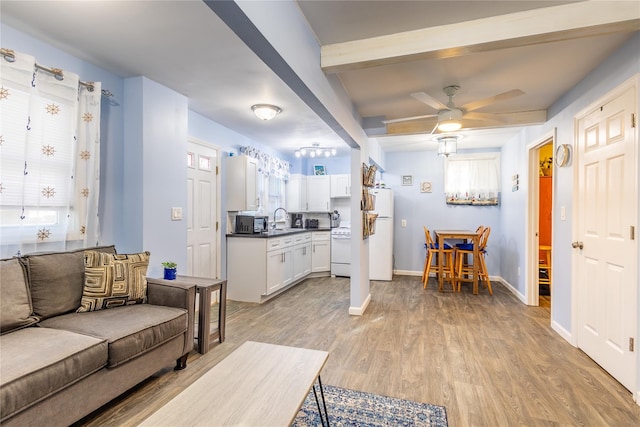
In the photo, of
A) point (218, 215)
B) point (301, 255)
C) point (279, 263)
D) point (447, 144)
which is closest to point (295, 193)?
point (301, 255)

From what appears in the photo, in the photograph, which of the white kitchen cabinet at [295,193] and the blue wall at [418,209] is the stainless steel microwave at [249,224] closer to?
the white kitchen cabinet at [295,193]

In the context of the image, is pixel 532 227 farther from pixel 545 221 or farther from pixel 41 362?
pixel 41 362

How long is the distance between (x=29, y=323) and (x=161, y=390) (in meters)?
0.87

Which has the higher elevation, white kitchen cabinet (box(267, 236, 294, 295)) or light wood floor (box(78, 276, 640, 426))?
white kitchen cabinet (box(267, 236, 294, 295))

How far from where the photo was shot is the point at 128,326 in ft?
6.31

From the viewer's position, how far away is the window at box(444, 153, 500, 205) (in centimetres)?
558

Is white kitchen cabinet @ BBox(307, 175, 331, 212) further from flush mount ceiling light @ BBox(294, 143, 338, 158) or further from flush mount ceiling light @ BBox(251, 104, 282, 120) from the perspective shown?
flush mount ceiling light @ BBox(251, 104, 282, 120)

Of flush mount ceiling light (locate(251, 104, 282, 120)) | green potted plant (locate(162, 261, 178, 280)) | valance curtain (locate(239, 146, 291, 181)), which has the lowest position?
green potted plant (locate(162, 261, 178, 280))

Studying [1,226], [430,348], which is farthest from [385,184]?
[1,226]

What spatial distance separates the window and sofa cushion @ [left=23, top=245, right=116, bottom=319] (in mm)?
5494

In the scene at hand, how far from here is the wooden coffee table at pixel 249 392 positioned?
1151 mm

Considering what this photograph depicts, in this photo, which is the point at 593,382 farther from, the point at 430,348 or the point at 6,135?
the point at 6,135

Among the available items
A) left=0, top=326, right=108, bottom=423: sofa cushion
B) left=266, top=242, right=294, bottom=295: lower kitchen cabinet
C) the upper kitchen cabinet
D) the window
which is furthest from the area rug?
the window

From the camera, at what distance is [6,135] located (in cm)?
194
